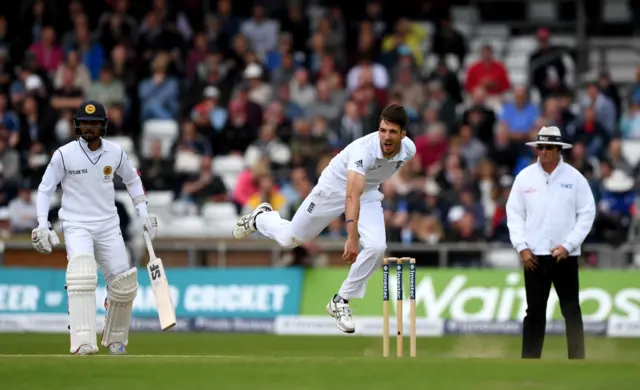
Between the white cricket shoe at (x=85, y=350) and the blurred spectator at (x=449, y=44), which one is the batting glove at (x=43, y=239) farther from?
the blurred spectator at (x=449, y=44)

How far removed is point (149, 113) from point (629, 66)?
26.3 ft

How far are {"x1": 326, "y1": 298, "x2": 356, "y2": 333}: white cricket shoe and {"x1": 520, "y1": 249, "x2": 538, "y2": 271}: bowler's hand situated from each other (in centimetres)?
162

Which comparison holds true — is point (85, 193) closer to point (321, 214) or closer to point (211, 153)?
point (321, 214)

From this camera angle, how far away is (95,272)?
38.5 ft

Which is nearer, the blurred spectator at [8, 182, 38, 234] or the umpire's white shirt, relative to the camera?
the umpire's white shirt

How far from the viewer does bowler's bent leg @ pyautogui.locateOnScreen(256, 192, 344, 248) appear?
12180mm

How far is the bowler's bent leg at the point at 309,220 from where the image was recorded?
480 inches

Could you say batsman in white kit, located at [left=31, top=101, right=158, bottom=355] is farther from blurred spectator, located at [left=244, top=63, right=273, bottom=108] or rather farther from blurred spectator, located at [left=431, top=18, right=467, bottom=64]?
blurred spectator, located at [left=431, top=18, right=467, bottom=64]

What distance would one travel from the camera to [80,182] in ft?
39.2

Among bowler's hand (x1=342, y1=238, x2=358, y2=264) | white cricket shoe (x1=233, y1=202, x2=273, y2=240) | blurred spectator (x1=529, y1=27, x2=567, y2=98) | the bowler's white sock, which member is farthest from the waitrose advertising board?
bowler's hand (x1=342, y1=238, x2=358, y2=264)

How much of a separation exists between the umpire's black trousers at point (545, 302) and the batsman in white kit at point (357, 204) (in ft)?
4.84

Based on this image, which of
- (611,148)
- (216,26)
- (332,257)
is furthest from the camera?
(216,26)

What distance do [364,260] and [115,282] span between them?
2145 mm

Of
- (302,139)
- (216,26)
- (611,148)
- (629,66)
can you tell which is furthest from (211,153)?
(629,66)
